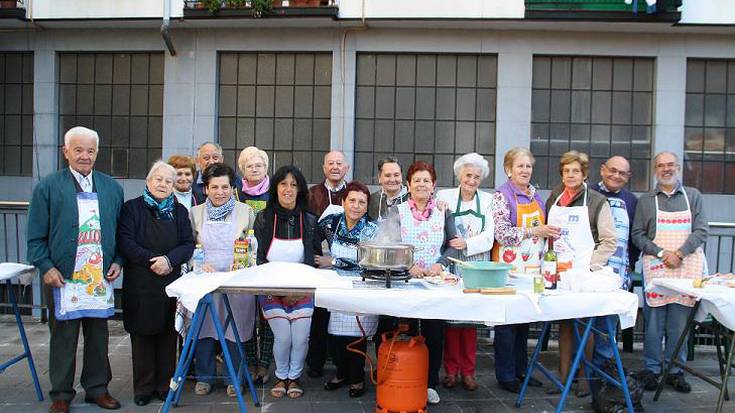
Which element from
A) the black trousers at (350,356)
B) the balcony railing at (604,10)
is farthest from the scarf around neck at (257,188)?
the balcony railing at (604,10)

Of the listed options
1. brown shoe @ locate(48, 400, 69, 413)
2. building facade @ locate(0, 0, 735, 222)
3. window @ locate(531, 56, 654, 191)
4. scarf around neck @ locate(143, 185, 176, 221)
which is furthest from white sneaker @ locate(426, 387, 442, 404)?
window @ locate(531, 56, 654, 191)

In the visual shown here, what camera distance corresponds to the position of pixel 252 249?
5.46 metres

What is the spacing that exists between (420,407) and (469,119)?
766 centimetres

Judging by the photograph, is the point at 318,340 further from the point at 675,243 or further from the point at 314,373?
the point at 675,243

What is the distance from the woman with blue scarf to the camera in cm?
516

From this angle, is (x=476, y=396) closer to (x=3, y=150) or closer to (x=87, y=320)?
(x=87, y=320)

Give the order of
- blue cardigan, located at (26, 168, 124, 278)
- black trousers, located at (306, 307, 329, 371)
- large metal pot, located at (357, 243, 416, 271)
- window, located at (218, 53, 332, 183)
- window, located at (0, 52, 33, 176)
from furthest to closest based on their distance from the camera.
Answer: window, located at (0, 52, 33, 176) → window, located at (218, 53, 332, 183) → black trousers, located at (306, 307, 329, 371) → blue cardigan, located at (26, 168, 124, 278) → large metal pot, located at (357, 243, 416, 271)

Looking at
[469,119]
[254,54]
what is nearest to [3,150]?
[254,54]

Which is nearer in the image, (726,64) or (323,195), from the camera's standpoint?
(323,195)

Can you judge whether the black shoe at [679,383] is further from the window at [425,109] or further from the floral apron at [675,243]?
the window at [425,109]

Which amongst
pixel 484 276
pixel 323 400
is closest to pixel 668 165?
pixel 484 276

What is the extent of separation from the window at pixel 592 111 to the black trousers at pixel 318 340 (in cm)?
673

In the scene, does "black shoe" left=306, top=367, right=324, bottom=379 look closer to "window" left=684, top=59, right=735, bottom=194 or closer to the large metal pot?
the large metal pot

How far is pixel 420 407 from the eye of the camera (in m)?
4.90
